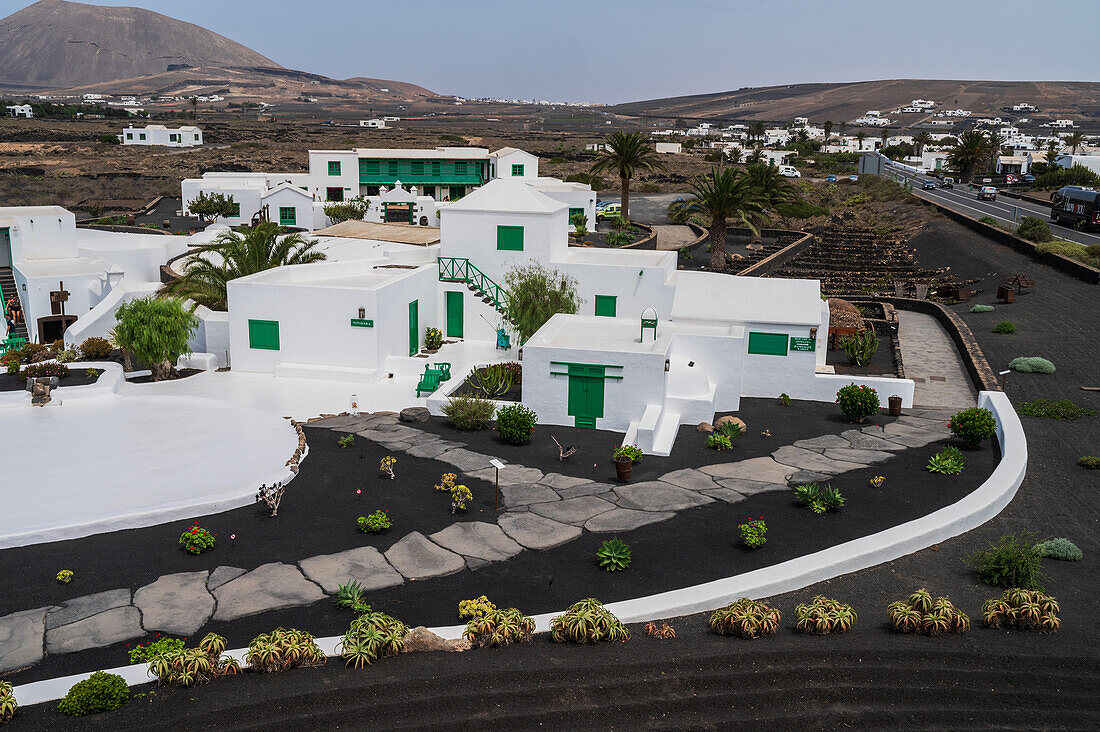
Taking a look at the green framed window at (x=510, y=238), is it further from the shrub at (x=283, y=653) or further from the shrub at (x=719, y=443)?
the shrub at (x=283, y=653)

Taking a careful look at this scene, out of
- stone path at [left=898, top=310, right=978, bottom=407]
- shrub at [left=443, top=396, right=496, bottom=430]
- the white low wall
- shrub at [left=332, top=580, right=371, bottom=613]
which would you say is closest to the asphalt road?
stone path at [left=898, top=310, right=978, bottom=407]

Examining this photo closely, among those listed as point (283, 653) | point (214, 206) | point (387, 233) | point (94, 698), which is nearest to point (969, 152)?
point (214, 206)

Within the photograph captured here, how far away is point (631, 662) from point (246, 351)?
1938 centimetres

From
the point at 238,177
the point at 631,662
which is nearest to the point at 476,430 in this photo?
the point at 631,662

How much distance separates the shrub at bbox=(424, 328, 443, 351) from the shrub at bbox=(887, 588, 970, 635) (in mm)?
20087

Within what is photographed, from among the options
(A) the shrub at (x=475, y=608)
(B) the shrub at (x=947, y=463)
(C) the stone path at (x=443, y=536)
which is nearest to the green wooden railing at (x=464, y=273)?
(C) the stone path at (x=443, y=536)

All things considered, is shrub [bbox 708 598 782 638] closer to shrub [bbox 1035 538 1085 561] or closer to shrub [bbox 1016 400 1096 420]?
shrub [bbox 1035 538 1085 561]

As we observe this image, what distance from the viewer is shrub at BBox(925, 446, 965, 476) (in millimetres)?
18703

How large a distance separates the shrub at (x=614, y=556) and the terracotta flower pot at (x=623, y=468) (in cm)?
418

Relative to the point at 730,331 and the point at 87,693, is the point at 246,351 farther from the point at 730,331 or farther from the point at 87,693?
the point at 87,693

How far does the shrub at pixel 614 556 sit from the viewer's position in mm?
13898

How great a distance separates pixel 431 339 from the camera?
96.8ft

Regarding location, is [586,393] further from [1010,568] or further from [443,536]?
[1010,568]

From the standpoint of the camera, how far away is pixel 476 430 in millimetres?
21766
